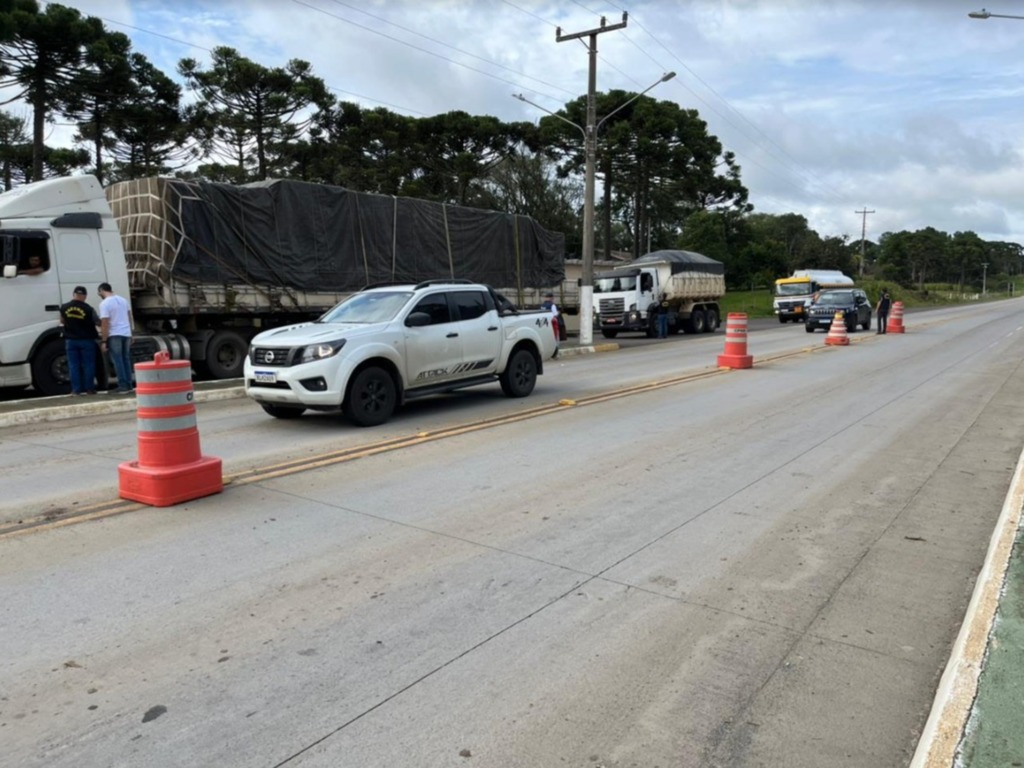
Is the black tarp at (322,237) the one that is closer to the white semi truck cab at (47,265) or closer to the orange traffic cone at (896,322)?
the white semi truck cab at (47,265)

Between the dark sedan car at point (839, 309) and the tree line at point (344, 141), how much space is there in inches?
528

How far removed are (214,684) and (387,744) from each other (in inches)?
37.0

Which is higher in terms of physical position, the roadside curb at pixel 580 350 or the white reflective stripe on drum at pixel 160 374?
the white reflective stripe on drum at pixel 160 374

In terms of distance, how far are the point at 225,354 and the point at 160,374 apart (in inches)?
387

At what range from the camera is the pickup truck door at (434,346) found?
10.1 meters

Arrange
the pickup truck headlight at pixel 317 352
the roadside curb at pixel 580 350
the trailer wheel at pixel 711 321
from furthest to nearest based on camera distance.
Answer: the trailer wheel at pixel 711 321 < the roadside curb at pixel 580 350 < the pickup truck headlight at pixel 317 352

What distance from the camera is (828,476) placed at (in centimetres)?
737

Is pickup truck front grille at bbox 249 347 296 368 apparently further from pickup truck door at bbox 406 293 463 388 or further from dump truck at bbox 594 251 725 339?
dump truck at bbox 594 251 725 339

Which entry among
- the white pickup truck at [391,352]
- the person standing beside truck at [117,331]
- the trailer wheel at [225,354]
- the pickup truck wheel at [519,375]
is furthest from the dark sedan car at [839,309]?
the person standing beside truck at [117,331]

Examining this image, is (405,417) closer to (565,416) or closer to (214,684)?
(565,416)

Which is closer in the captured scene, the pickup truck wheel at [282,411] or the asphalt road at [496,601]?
the asphalt road at [496,601]

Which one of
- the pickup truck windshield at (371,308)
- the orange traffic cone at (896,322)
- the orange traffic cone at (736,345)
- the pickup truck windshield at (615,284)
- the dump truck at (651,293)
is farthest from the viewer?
the orange traffic cone at (896,322)

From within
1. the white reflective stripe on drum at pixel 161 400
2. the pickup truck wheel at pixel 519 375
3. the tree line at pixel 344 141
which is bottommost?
the pickup truck wheel at pixel 519 375

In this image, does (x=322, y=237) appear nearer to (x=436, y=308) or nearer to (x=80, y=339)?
(x=80, y=339)
